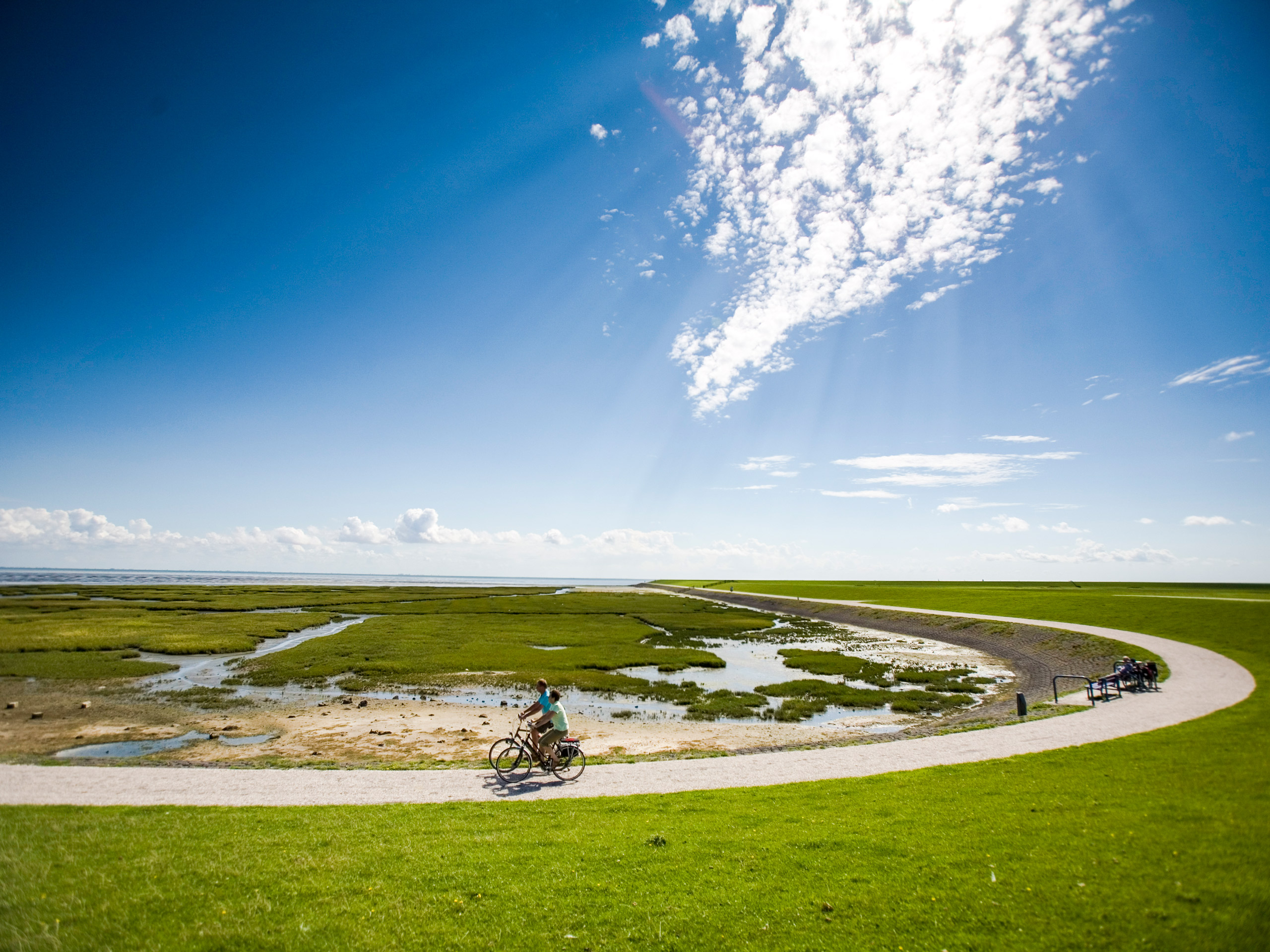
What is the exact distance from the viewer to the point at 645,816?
45.4 feet

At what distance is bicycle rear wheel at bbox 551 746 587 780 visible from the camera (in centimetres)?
1844

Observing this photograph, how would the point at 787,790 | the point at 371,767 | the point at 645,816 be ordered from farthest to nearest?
the point at 371,767 → the point at 787,790 → the point at 645,816

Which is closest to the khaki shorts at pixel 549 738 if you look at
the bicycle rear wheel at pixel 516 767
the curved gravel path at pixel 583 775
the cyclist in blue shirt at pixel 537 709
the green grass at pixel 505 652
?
the cyclist in blue shirt at pixel 537 709

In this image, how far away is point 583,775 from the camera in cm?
1872

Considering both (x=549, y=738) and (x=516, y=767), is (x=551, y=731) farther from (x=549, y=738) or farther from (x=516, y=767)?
(x=516, y=767)

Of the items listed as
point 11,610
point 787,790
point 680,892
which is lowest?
point 11,610

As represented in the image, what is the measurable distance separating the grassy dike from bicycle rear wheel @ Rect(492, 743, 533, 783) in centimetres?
320

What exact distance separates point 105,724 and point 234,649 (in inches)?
1195

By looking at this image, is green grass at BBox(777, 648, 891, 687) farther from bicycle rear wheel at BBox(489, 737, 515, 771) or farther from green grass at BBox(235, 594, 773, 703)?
bicycle rear wheel at BBox(489, 737, 515, 771)

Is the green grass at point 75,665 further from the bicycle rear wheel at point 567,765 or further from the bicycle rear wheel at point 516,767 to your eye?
the bicycle rear wheel at point 567,765

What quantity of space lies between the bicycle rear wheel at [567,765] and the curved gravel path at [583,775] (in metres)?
0.40

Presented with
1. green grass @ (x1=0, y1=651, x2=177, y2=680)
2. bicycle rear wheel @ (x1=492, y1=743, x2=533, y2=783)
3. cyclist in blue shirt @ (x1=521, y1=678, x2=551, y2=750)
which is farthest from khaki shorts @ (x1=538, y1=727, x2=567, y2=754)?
green grass @ (x1=0, y1=651, x2=177, y2=680)

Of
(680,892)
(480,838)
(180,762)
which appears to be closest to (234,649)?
(180,762)

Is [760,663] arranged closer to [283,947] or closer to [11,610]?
[283,947]
